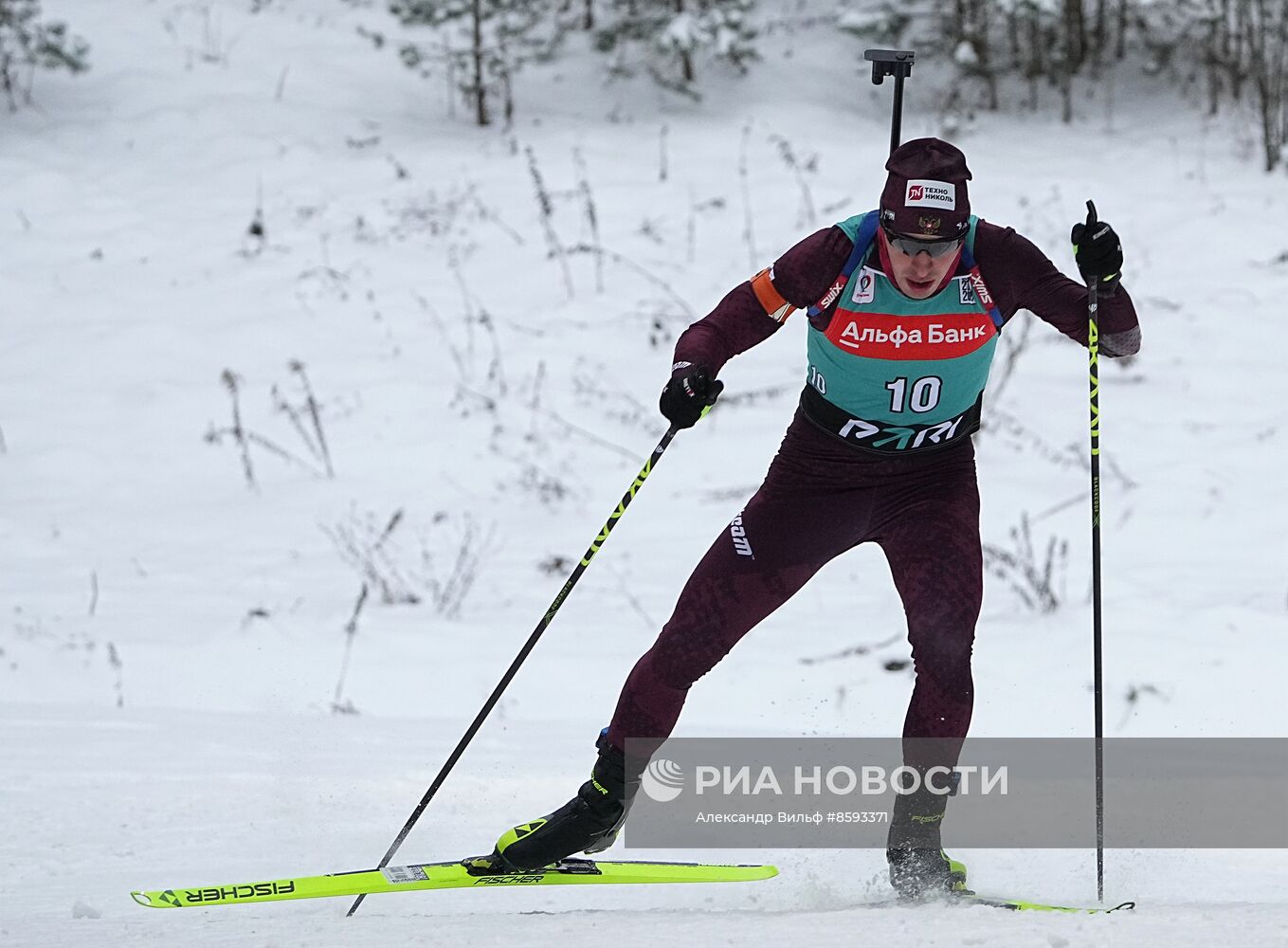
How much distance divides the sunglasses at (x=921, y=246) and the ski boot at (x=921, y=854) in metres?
1.50

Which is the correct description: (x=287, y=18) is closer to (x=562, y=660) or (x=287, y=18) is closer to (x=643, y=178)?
(x=643, y=178)

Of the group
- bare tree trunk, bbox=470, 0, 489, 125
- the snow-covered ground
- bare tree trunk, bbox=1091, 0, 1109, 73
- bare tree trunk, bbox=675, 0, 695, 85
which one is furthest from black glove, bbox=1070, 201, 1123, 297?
bare tree trunk, bbox=1091, 0, 1109, 73

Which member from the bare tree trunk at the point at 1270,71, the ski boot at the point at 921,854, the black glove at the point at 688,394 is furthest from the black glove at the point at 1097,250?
the bare tree trunk at the point at 1270,71

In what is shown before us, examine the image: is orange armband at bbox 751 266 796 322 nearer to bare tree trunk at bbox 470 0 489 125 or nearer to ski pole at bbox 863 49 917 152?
ski pole at bbox 863 49 917 152

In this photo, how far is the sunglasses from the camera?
138 inches

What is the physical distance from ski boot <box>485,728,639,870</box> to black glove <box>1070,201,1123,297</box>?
1.87 m

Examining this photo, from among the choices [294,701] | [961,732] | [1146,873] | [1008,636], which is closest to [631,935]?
[961,732]

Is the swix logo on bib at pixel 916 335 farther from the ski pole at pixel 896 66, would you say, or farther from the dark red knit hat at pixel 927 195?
the ski pole at pixel 896 66

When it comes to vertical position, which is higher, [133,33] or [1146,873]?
[133,33]

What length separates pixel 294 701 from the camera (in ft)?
18.6

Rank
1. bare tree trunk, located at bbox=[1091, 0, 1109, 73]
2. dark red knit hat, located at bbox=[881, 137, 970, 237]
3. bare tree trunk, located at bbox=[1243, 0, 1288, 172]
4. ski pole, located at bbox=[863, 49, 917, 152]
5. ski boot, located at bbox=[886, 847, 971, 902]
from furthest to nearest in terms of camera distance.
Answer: bare tree trunk, located at bbox=[1091, 0, 1109, 73] → bare tree trunk, located at bbox=[1243, 0, 1288, 172] → ski pole, located at bbox=[863, 49, 917, 152] → ski boot, located at bbox=[886, 847, 971, 902] → dark red knit hat, located at bbox=[881, 137, 970, 237]

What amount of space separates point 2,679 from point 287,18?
30.7ft

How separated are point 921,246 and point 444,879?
222 centimetres

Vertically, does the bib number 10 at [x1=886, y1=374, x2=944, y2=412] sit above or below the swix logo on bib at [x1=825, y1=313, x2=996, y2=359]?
below
